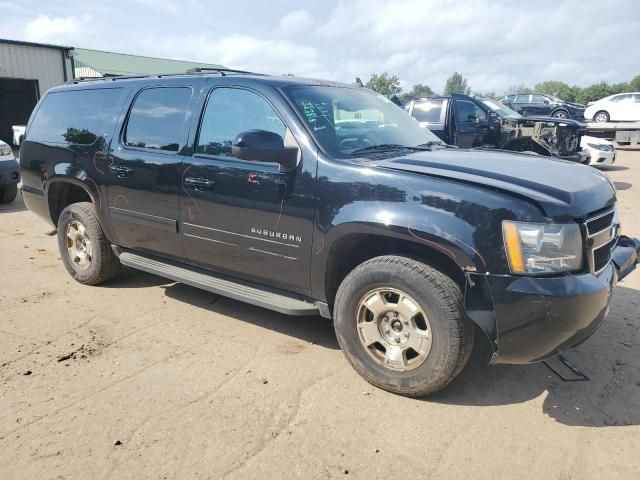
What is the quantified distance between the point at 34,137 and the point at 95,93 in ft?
3.19

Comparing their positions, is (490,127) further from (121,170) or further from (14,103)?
(14,103)

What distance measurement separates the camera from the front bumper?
909 centimetres

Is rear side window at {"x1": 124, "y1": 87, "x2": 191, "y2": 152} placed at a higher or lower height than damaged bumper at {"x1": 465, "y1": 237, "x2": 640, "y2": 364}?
higher

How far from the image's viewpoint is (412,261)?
2.96 meters

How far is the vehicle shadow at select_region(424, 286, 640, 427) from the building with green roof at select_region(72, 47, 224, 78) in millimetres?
25500

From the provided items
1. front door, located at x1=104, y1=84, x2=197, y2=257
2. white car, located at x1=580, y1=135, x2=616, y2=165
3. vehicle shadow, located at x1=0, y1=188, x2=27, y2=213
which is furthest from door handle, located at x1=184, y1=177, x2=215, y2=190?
white car, located at x1=580, y1=135, x2=616, y2=165

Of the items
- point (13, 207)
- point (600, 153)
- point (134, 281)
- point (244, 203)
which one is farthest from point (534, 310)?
point (600, 153)

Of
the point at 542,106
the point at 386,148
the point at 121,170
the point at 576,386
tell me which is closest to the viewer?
the point at 576,386

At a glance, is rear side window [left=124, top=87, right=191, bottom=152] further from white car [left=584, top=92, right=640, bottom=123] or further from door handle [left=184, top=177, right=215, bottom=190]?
white car [left=584, top=92, right=640, bottom=123]

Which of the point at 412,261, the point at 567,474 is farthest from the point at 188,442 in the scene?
the point at 567,474

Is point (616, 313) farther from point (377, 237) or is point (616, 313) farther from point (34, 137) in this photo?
point (34, 137)

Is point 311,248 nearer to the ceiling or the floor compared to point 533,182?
nearer to the floor

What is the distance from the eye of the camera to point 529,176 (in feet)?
9.80

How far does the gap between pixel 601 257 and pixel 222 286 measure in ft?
8.28
